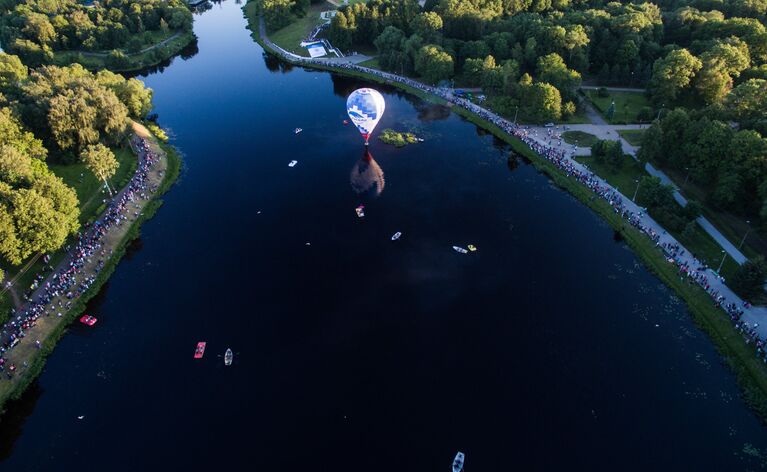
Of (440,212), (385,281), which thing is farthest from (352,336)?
(440,212)

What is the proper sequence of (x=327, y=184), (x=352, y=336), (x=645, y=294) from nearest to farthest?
(x=352, y=336), (x=645, y=294), (x=327, y=184)

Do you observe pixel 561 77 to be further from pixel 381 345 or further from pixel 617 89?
pixel 381 345

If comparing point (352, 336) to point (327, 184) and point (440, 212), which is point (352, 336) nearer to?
point (440, 212)

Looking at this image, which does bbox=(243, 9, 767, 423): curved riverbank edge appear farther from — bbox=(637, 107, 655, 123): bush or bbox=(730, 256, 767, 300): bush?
bbox=(637, 107, 655, 123): bush

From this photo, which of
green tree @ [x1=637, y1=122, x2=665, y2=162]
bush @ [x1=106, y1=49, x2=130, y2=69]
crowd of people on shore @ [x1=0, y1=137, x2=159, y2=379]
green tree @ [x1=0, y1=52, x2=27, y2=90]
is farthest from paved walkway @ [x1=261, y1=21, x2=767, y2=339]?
crowd of people on shore @ [x1=0, y1=137, x2=159, y2=379]

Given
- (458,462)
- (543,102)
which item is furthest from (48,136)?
(543,102)

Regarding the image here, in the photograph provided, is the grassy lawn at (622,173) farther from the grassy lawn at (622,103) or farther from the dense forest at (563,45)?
the grassy lawn at (622,103)

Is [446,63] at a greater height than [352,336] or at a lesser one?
greater
